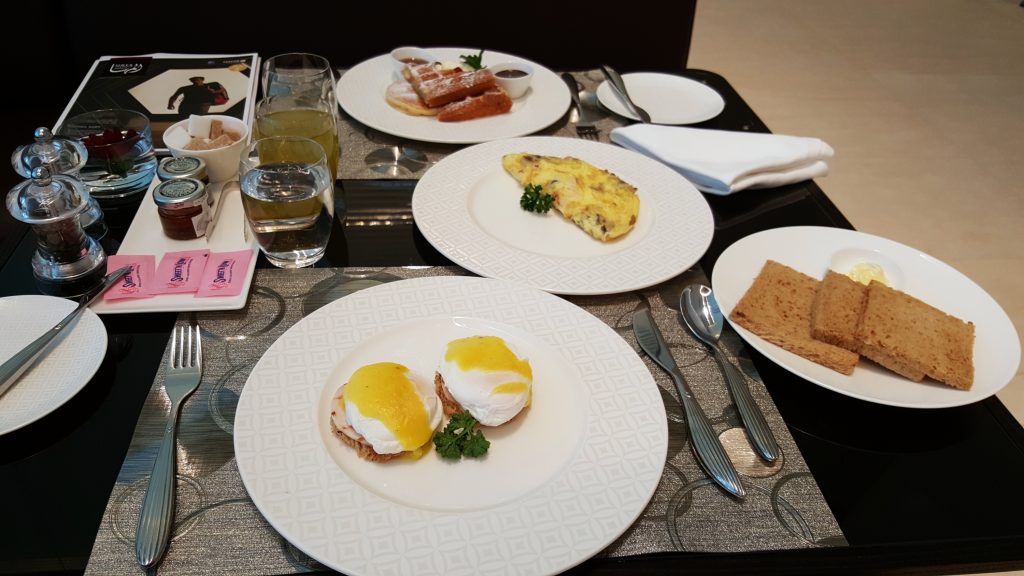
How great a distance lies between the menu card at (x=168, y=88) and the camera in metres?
1.47

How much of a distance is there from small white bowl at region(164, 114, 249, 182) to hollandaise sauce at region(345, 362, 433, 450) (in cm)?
61

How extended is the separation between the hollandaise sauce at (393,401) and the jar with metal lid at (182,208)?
1.63 feet

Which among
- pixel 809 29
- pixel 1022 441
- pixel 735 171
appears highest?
pixel 735 171

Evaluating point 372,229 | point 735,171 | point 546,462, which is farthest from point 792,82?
point 546,462

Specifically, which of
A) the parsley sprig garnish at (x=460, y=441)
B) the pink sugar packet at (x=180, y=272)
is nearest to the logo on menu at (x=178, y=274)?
the pink sugar packet at (x=180, y=272)

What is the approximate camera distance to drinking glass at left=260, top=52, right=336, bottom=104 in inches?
54.1

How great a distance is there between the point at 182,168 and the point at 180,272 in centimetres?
25

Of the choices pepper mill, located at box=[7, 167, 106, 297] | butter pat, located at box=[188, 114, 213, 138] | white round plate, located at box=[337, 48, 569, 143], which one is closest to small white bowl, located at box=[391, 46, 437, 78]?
white round plate, located at box=[337, 48, 569, 143]

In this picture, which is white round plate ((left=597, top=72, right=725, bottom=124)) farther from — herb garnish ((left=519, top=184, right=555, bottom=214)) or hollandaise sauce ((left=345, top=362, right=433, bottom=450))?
hollandaise sauce ((left=345, top=362, right=433, bottom=450))

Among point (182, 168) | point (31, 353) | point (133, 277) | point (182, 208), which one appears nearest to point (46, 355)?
point (31, 353)

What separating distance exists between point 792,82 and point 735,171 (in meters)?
Answer: 3.43

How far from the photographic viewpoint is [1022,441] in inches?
36.0

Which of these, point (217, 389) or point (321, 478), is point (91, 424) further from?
point (321, 478)

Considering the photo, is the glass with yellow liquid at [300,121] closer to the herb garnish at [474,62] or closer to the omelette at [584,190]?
the omelette at [584,190]
